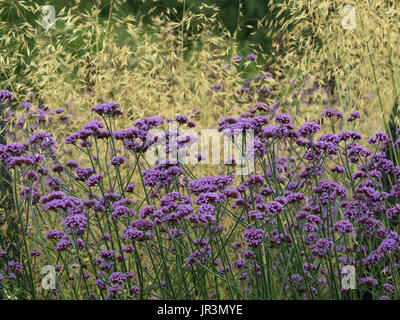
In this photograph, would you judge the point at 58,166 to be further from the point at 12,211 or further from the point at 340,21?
the point at 340,21

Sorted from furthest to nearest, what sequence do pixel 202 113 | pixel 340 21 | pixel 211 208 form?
pixel 202 113, pixel 340 21, pixel 211 208

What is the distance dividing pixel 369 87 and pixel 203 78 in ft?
3.70

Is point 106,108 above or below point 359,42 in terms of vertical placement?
below

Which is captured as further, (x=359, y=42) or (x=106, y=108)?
(x=359, y=42)

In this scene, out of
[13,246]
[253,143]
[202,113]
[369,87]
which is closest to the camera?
[253,143]

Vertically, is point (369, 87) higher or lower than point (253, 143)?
higher

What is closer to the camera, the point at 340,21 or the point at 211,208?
the point at 211,208

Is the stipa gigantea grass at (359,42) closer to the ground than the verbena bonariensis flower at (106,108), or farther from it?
farther from it

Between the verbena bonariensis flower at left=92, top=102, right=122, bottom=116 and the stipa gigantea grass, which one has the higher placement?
the stipa gigantea grass

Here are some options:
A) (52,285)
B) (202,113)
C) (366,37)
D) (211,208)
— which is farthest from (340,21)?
(52,285)

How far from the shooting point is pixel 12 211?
113 inches

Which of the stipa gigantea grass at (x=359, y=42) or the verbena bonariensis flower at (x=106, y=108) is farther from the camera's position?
the stipa gigantea grass at (x=359, y=42)

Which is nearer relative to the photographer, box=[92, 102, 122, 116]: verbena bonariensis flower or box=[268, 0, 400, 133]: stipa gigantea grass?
box=[92, 102, 122, 116]: verbena bonariensis flower
